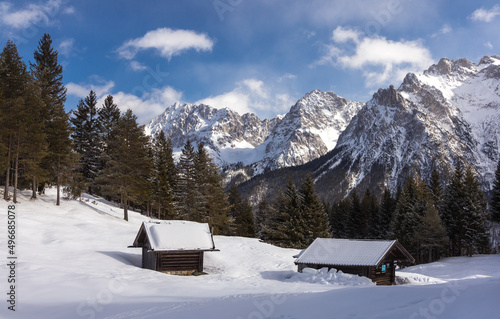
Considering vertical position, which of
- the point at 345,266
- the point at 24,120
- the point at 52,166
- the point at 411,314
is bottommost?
the point at 345,266

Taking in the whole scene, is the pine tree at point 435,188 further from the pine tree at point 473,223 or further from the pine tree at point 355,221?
the pine tree at point 355,221

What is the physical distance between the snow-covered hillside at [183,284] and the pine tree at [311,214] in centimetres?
855

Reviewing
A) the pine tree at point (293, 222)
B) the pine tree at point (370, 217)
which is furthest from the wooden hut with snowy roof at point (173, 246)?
the pine tree at point (370, 217)

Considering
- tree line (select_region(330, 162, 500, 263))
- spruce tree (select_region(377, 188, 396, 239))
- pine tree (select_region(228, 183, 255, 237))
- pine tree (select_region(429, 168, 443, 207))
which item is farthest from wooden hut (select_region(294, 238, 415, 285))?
spruce tree (select_region(377, 188, 396, 239))

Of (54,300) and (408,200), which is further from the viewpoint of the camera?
(408,200)

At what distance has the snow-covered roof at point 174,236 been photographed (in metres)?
27.3

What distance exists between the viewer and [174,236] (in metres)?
28.3

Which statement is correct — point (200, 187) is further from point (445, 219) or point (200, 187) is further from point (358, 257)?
point (445, 219)

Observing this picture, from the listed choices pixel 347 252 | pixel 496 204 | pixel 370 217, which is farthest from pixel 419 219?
pixel 347 252

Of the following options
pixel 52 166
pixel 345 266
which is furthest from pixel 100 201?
pixel 345 266

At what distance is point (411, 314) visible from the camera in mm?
8320

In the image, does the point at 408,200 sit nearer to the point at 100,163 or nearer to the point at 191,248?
the point at 191,248

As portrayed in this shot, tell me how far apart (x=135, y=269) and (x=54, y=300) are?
1088 cm

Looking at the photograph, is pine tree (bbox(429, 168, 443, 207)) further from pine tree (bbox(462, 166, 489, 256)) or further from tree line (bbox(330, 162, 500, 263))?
pine tree (bbox(462, 166, 489, 256))
